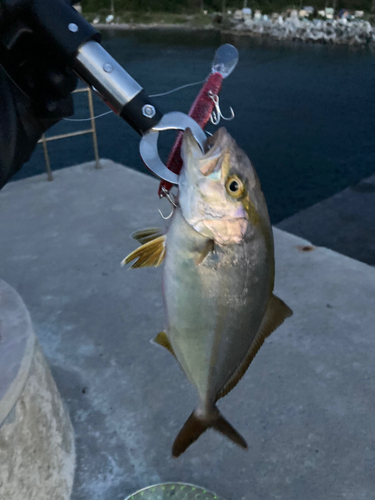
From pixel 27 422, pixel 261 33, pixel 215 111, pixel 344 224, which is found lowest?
pixel 261 33

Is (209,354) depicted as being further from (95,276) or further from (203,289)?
(95,276)

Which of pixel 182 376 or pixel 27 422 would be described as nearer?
pixel 27 422

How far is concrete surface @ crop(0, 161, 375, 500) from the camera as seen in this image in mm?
2479

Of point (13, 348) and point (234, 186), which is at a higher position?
point (234, 186)

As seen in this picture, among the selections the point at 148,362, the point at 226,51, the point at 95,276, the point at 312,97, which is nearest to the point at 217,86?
the point at 226,51

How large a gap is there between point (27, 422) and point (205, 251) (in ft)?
4.42

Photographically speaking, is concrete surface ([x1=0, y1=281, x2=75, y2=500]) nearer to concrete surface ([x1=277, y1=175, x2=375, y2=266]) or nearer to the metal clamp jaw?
the metal clamp jaw

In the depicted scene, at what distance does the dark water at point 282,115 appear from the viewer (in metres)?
16.5

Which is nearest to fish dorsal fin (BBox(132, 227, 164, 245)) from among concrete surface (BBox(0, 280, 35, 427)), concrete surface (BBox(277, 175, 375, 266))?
concrete surface (BBox(0, 280, 35, 427))

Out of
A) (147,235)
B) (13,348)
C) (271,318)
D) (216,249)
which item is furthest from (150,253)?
(13,348)

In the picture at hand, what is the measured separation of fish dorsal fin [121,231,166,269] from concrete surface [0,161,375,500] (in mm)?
1836

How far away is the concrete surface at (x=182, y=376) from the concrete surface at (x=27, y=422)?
0.35m

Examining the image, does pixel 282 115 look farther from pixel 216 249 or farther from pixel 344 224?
pixel 216 249

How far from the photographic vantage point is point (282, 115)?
978 inches
